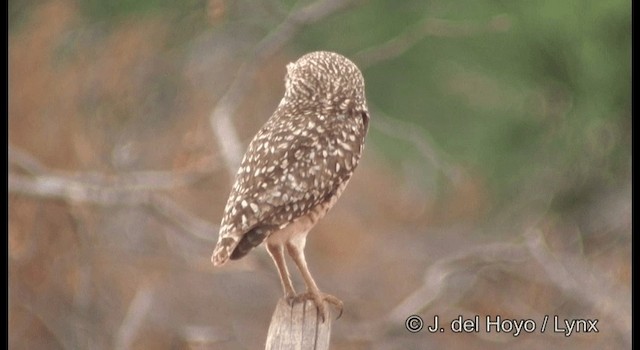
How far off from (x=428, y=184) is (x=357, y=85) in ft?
24.4

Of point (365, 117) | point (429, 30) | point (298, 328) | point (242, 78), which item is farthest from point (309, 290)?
point (429, 30)

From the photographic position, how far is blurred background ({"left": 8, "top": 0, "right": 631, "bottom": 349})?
10.8 m

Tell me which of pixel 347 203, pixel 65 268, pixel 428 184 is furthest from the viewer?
pixel 428 184

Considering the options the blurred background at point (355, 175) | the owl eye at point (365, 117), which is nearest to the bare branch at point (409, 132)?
the blurred background at point (355, 175)

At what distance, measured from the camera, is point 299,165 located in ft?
18.1

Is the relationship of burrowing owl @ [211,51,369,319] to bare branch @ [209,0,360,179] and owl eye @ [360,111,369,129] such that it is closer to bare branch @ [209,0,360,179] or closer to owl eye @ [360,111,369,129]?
owl eye @ [360,111,369,129]

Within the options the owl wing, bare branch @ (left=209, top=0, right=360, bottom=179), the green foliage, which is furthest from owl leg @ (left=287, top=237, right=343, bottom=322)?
the green foliage

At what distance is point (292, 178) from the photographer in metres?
5.48

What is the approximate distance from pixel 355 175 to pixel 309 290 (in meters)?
7.05

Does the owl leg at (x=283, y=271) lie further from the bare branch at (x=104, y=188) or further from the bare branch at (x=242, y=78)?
the bare branch at (x=104, y=188)

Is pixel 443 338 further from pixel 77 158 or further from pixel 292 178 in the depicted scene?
pixel 292 178

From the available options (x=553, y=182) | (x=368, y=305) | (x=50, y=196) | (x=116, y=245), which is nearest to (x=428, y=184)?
(x=553, y=182)

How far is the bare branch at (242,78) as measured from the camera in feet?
30.9

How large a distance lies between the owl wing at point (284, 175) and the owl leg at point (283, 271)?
0.96 ft
